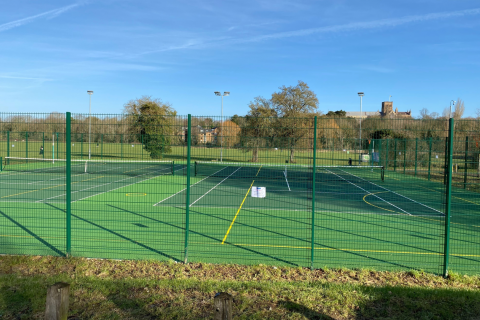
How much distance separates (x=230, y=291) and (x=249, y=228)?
533cm

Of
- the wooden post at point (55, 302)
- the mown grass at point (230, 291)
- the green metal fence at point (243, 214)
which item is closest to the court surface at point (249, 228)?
the green metal fence at point (243, 214)

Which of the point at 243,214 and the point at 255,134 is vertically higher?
the point at 255,134

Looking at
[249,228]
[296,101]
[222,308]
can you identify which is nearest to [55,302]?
[222,308]

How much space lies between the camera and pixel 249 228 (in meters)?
11.0

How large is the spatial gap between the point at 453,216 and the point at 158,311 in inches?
497

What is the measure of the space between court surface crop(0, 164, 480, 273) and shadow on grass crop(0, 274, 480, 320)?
1.75m

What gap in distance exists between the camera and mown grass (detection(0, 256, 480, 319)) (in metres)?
5.03

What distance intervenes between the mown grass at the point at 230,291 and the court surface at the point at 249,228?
77 cm

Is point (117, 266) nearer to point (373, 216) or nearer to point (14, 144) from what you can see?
point (14, 144)

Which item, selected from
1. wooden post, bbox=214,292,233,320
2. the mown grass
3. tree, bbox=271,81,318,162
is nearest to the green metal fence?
the mown grass

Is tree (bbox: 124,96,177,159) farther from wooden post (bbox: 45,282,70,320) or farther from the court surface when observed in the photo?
wooden post (bbox: 45,282,70,320)

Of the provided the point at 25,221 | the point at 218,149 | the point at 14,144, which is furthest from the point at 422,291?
the point at 14,144

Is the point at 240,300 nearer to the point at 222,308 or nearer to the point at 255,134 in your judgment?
the point at 222,308

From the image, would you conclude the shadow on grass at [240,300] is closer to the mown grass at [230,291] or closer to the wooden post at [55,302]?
the mown grass at [230,291]
